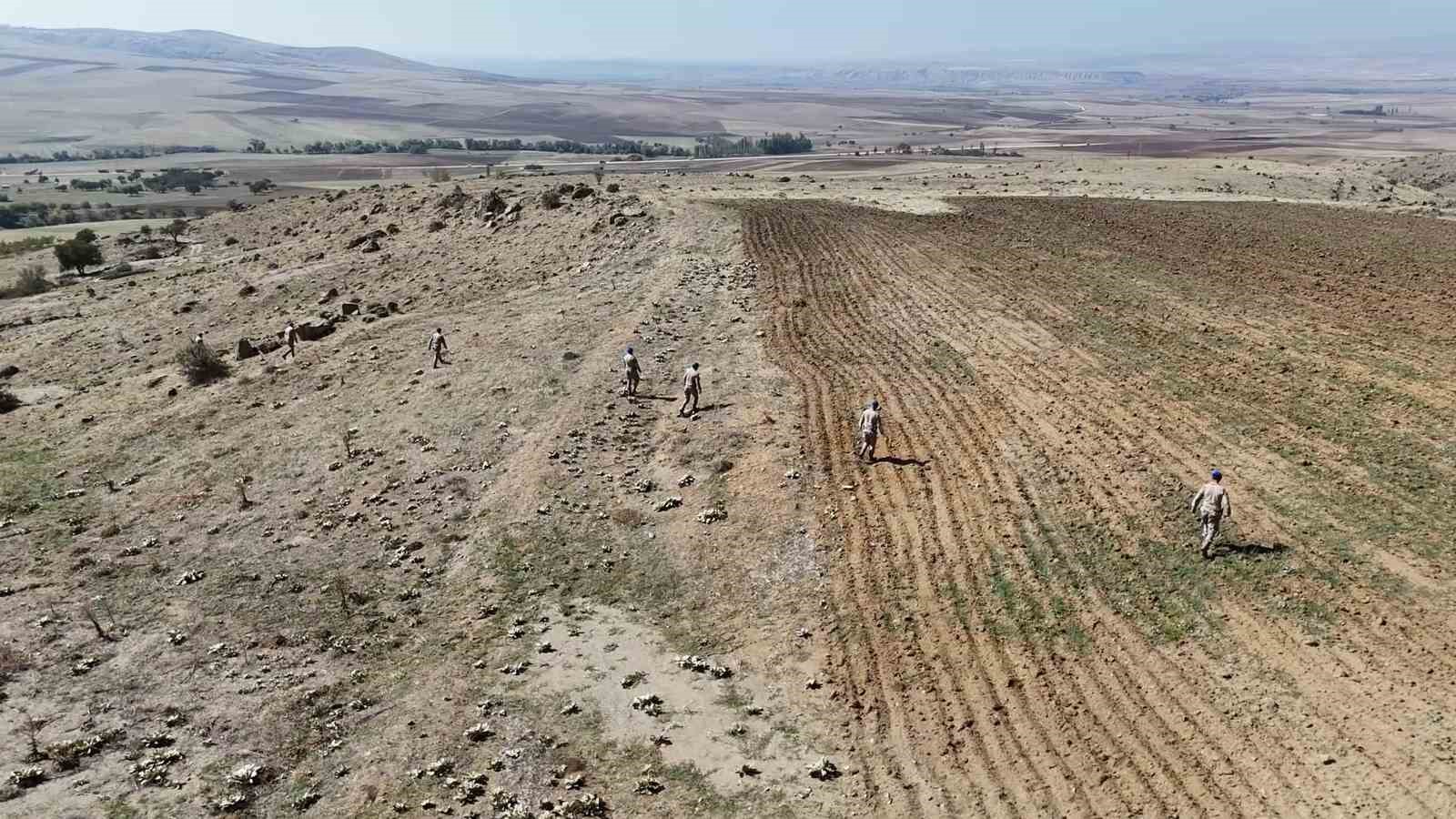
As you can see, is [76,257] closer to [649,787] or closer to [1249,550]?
[649,787]

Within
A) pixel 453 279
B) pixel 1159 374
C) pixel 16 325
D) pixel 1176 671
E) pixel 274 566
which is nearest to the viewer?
pixel 1176 671

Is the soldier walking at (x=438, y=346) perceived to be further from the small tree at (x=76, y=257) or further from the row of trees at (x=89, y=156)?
the row of trees at (x=89, y=156)

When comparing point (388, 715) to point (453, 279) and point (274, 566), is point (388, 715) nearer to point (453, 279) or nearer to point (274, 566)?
point (274, 566)

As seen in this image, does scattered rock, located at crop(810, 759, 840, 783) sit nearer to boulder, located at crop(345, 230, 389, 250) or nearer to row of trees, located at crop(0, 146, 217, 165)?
boulder, located at crop(345, 230, 389, 250)

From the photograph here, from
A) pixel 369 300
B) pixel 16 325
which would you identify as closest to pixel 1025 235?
pixel 369 300

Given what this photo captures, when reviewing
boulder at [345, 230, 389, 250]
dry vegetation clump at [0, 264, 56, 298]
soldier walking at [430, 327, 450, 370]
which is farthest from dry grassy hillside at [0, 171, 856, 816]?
dry vegetation clump at [0, 264, 56, 298]

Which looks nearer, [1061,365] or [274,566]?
[274,566]

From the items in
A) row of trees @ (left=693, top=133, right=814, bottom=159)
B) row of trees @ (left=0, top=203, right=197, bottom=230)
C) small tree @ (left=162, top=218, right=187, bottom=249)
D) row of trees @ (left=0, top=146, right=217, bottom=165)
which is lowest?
small tree @ (left=162, top=218, right=187, bottom=249)
